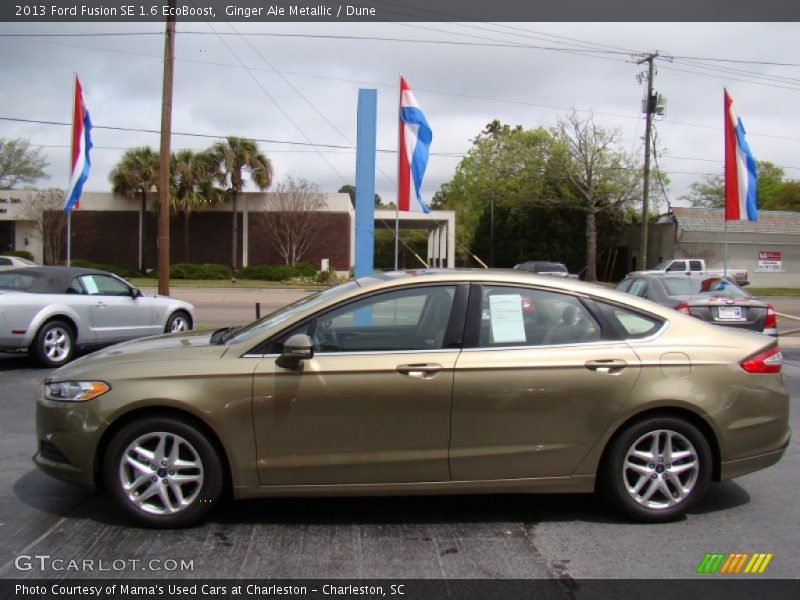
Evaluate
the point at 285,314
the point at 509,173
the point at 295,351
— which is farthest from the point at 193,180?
the point at 295,351

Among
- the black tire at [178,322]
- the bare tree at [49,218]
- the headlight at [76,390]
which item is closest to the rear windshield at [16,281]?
the black tire at [178,322]

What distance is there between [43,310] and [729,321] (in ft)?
32.7

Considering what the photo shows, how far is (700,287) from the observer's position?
1071cm

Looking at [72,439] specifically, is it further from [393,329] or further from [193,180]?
[193,180]

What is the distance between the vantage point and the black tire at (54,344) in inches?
373

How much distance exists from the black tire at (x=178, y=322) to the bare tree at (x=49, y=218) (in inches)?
1263

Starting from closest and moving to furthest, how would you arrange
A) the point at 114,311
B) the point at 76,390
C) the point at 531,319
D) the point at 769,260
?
1. the point at 76,390
2. the point at 531,319
3. the point at 114,311
4. the point at 769,260

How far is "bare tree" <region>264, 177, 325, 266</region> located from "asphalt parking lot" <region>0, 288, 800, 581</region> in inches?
1441

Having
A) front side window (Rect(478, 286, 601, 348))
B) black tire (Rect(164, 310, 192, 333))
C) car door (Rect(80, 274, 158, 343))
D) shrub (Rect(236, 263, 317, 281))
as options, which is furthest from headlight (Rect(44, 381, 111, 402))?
shrub (Rect(236, 263, 317, 281))

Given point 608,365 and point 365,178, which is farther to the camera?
point 365,178

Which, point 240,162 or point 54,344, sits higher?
point 240,162

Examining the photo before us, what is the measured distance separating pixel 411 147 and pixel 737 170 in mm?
8847

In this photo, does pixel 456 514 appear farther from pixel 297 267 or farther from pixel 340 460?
pixel 297 267
